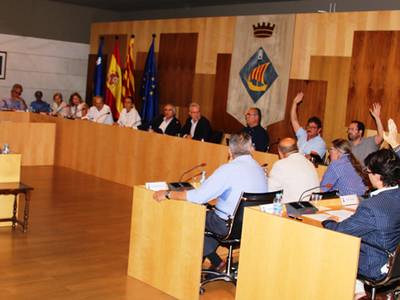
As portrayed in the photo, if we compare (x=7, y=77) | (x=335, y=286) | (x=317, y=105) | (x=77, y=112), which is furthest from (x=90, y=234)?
(x=7, y=77)

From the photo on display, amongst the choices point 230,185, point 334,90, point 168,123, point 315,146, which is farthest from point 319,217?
point 168,123

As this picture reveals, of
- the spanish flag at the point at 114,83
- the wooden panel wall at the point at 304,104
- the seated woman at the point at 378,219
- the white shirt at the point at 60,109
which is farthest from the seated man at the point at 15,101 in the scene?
the seated woman at the point at 378,219

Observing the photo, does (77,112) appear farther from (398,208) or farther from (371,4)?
(398,208)

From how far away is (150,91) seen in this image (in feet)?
37.8

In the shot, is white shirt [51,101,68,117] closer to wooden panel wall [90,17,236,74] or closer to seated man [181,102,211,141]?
wooden panel wall [90,17,236,74]

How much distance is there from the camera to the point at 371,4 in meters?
9.71

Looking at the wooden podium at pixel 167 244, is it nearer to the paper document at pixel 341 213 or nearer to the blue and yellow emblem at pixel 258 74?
the paper document at pixel 341 213

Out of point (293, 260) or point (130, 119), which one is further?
point (130, 119)

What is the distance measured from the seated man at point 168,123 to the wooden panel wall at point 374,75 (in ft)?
8.37

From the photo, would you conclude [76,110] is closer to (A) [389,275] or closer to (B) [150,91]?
(B) [150,91]

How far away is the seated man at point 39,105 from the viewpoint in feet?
41.2

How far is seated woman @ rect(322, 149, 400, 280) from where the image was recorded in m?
3.72

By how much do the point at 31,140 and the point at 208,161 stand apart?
3.81 m

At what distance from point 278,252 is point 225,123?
21.1ft
